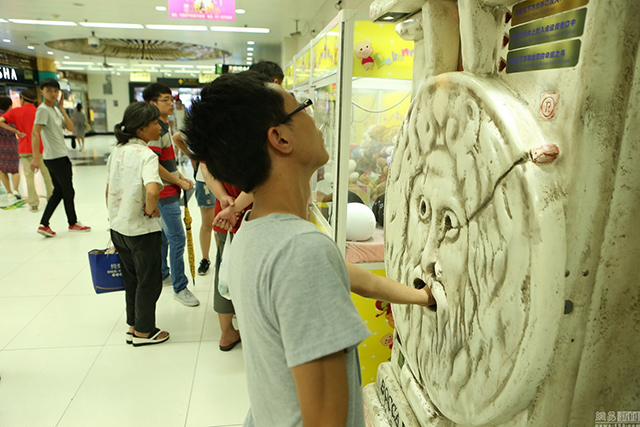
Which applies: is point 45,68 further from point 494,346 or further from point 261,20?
point 494,346

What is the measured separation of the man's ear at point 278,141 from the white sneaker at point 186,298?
3.00 metres

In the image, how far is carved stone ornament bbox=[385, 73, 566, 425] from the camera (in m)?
0.72

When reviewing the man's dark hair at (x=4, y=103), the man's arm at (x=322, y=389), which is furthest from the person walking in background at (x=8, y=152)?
the man's arm at (x=322, y=389)

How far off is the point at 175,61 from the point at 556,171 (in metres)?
19.8

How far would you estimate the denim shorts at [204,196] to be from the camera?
3691 millimetres

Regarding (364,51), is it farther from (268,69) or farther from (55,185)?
(55,185)

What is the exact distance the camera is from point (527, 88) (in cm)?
83

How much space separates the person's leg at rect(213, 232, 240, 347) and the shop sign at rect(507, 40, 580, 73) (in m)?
2.16

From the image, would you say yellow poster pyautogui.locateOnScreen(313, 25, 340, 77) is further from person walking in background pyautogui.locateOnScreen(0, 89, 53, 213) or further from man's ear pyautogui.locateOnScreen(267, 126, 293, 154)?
person walking in background pyautogui.locateOnScreen(0, 89, 53, 213)

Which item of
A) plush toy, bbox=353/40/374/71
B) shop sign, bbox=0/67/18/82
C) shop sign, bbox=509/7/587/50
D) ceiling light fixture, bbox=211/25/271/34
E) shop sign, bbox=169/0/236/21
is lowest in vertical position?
shop sign, bbox=509/7/587/50

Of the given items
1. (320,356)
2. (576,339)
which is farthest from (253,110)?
(576,339)

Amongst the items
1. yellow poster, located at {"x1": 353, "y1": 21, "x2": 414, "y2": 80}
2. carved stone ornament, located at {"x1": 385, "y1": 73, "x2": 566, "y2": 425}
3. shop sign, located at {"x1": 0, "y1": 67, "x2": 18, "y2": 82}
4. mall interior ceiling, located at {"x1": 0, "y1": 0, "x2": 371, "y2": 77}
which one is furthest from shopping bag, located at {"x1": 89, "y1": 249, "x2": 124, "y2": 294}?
shop sign, located at {"x1": 0, "y1": 67, "x2": 18, "y2": 82}

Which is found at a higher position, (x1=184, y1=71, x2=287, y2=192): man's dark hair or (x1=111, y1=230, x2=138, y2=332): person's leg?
(x1=184, y1=71, x2=287, y2=192): man's dark hair

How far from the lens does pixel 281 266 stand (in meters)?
0.71
